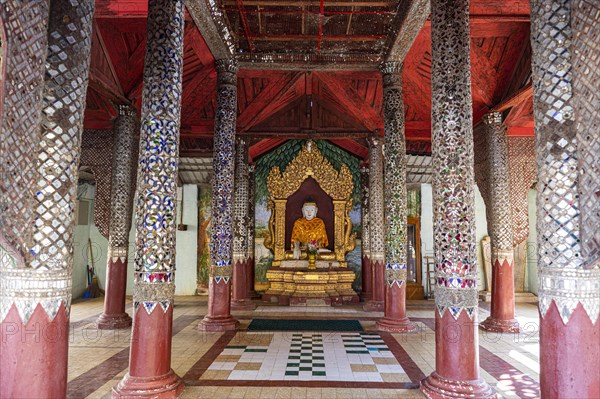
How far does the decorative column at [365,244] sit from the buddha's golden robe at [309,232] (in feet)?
5.59

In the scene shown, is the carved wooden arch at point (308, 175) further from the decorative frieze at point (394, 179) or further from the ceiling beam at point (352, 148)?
the decorative frieze at point (394, 179)

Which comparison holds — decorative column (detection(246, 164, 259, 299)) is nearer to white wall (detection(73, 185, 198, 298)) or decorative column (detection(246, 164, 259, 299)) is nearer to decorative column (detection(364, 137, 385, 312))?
white wall (detection(73, 185, 198, 298))

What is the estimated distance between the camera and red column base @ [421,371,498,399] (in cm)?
509

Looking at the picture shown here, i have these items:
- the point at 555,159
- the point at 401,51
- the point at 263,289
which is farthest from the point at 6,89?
the point at 263,289

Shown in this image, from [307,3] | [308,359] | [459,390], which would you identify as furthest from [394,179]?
[459,390]

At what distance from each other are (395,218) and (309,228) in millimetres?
8371

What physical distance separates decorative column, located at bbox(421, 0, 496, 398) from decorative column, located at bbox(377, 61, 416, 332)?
11.8 feet

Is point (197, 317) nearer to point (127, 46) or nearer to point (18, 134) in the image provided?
point (127, 46)

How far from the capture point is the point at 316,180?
17.6 metres

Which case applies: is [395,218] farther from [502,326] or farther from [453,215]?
[453,215]

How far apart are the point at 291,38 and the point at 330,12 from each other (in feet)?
5.19

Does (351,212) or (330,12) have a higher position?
(330,12)

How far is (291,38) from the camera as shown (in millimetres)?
9977

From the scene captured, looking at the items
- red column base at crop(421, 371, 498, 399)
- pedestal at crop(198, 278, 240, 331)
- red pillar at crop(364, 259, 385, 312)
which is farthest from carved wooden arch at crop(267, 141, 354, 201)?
red column base at crop(421, 371, 498, 399)
